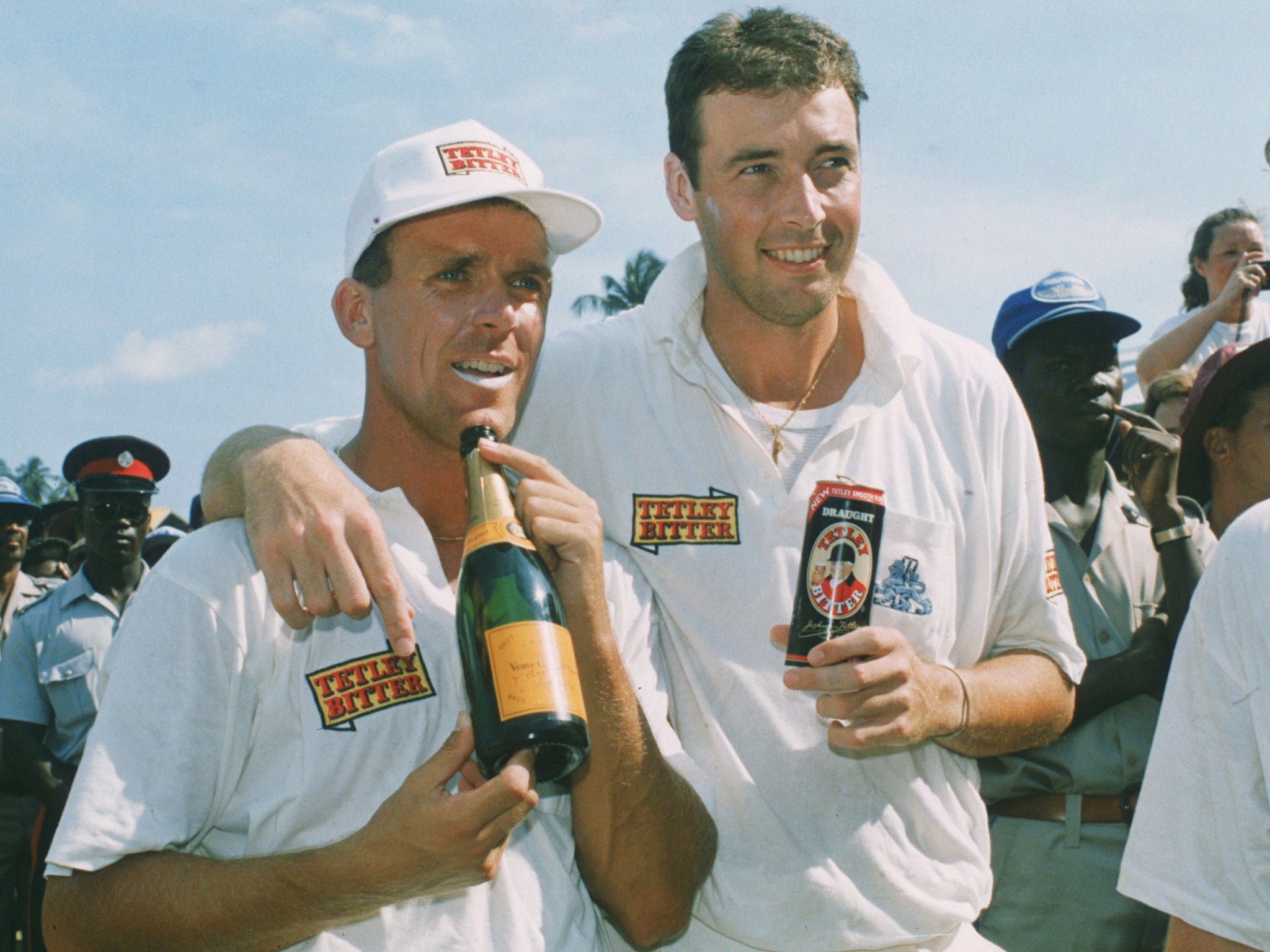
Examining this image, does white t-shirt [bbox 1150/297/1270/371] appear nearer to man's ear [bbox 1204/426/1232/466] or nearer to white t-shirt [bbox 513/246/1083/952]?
man's ear [bbox 1204/426/1232/466]

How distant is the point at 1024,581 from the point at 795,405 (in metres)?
Answer: 0.73

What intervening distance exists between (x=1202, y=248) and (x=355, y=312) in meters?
5.99

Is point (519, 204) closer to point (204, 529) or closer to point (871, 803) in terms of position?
point (204, 529)

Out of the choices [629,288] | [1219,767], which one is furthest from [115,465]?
[629,288]

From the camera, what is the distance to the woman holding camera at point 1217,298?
650 centimetres

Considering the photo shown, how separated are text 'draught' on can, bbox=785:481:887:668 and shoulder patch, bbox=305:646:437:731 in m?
0.74

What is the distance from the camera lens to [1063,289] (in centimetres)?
457

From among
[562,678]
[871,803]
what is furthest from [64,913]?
[871,803]

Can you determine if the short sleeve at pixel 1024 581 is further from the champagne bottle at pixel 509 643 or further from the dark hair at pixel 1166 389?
the dark hair at pixel 1166 389

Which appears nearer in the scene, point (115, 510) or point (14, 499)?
point (115, 510)

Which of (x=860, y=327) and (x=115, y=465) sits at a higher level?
(x=860, y=327)

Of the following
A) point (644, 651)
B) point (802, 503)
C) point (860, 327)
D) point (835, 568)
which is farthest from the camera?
point (860, 327)

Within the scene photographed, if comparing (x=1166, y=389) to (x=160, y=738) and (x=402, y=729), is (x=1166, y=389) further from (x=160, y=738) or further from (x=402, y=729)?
(x=160, y=738)

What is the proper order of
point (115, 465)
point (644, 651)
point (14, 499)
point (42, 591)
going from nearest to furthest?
point (644, 651)
point (115, 465)
point (14, 499)
point (42, 591)
